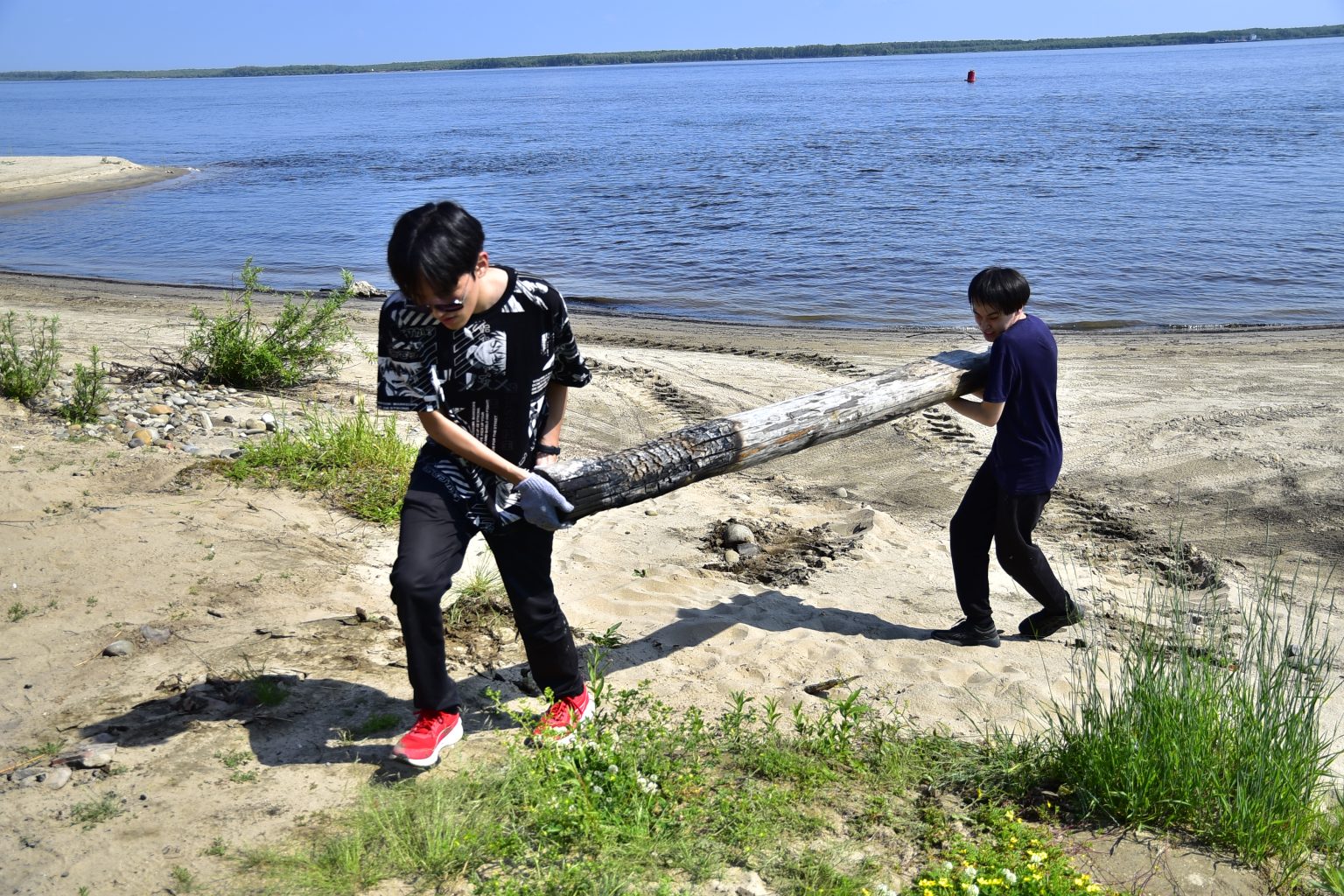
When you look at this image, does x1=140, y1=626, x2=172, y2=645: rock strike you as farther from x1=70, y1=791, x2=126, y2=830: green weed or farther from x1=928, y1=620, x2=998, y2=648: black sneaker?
x1=928, y1=620, x2=998, y2=648: black sneaker

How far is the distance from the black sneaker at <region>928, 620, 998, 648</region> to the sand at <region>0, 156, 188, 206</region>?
90.0 ft

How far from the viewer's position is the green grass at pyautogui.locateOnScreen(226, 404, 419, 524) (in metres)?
5.72

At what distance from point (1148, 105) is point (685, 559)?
4555 cm

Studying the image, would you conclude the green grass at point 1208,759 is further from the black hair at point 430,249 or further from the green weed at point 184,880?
the green weed at point 184,880


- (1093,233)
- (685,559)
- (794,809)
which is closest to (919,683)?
(794,809)

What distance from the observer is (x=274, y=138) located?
46.8 metres

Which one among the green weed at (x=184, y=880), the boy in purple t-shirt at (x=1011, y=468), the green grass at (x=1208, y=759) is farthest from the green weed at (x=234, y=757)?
the boy in purple t-shirt at (x=1011, y=468)

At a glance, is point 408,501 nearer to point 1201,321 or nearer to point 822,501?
point 822,501

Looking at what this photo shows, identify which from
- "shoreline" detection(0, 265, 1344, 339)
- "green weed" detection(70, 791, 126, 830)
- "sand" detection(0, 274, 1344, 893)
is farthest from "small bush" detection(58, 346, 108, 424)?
"shoreline" detection(0, 265, 1344, 339)

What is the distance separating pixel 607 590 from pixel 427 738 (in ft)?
6.03

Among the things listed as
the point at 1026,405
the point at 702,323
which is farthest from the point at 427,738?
the point at 702,323

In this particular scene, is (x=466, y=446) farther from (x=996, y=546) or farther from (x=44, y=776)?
(x=996, y=546)

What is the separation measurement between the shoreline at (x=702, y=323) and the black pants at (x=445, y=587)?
9.19 metres

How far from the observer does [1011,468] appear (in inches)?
174
